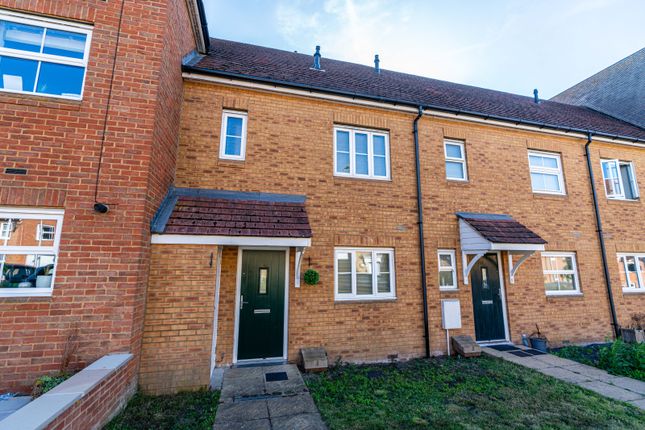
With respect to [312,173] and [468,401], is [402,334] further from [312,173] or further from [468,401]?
[312,173]

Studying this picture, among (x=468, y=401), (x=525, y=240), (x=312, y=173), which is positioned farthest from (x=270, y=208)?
(x=525, y=240)

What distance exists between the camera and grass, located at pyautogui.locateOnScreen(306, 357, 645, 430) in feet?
12.4

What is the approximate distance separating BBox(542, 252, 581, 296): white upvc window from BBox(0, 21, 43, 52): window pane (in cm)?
1170

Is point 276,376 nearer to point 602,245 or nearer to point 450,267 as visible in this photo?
point 450,267

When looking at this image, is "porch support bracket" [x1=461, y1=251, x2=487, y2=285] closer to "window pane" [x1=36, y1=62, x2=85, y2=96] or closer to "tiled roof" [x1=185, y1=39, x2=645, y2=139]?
"tiled roof" [x1=185, y1=39, x2=645, y2=139]

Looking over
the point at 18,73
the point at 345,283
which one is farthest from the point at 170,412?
the point at 18,73

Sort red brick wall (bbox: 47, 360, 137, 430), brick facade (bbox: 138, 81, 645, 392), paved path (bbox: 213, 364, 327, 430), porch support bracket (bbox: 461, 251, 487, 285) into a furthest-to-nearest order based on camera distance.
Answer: porch support bracket (bbox: 461, 251, 487, 285) < brick facade (bbox: 138, 81, 645, 392) < paved path (bbox: 213, 364, 327, 430) < red brick wall (bbox: 47, 360, 137, 430)

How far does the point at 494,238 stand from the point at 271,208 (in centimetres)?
500

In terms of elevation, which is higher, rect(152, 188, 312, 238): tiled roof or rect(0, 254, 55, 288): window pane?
rect(152, 188, 312, 238): tiled roof

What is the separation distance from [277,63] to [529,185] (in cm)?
802

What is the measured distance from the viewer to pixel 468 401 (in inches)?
173

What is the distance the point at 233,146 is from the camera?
639cm

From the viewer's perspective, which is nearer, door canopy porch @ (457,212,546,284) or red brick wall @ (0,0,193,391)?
red brick wall @ (0,0,193,391)

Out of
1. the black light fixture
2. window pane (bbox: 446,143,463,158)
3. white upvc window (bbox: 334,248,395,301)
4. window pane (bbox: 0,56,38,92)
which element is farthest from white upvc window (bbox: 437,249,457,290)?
window pane (bbox: 0,56,38,92)
